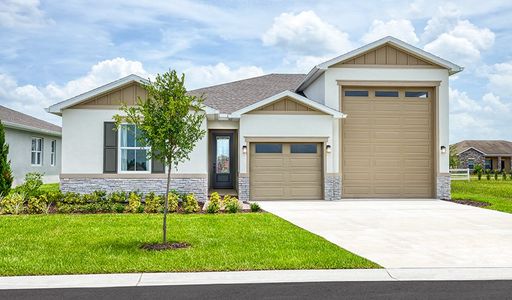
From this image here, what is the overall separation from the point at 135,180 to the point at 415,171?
10763 millimetres

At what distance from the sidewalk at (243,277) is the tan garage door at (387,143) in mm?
11997

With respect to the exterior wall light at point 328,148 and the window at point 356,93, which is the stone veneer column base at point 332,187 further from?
the window at point 356,93

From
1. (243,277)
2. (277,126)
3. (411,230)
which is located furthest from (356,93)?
(243,277)

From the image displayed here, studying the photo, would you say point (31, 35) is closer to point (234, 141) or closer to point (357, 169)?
point (234, 141)

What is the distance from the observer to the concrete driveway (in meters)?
7.77

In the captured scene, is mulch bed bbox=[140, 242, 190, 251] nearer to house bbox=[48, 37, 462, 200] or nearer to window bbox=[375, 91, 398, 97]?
house bbox=[48, 37, 462, 200]

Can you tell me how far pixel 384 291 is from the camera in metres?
5.87

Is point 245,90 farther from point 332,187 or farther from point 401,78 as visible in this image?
point 401,78

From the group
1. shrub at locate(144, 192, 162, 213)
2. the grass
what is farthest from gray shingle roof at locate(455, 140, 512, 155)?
the grass

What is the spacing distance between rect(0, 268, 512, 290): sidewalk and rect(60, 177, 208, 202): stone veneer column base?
999 cm

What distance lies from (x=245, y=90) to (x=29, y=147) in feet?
40.7

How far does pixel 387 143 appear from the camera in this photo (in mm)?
18953

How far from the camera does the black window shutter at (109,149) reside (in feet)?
53.7

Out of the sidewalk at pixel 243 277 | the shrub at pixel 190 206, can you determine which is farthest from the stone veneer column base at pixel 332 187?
the sidewalk at pixel 243 277
